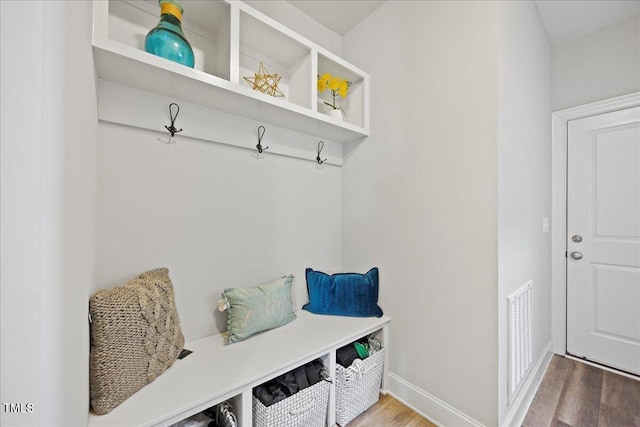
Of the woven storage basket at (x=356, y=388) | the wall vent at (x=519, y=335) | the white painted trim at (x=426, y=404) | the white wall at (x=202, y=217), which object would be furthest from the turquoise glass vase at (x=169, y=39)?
the white painted trim at (x=426, y=404)

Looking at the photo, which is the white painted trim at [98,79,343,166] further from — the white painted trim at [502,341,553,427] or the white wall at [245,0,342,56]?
the white painted trim at [502,341,553,427]

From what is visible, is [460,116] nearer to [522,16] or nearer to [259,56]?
[522,16]

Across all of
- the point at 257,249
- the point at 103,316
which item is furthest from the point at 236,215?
the point at 103,316

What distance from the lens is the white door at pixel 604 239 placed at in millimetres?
1915

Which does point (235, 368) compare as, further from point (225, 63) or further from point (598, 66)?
point (598, 66)

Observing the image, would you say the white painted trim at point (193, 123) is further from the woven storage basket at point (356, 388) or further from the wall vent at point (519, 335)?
the wall vent at point (519, 335)

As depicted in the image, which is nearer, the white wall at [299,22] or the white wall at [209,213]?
the white wall at [209,213]

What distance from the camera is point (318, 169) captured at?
1.94 meters

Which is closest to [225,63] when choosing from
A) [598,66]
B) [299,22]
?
[299,22]

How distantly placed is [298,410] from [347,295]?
68cm

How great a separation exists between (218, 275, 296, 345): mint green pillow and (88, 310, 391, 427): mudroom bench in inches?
1.9

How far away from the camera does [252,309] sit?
4.60ft

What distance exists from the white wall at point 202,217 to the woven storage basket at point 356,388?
560mm

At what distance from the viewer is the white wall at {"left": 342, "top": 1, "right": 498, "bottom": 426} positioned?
131 centimetres
